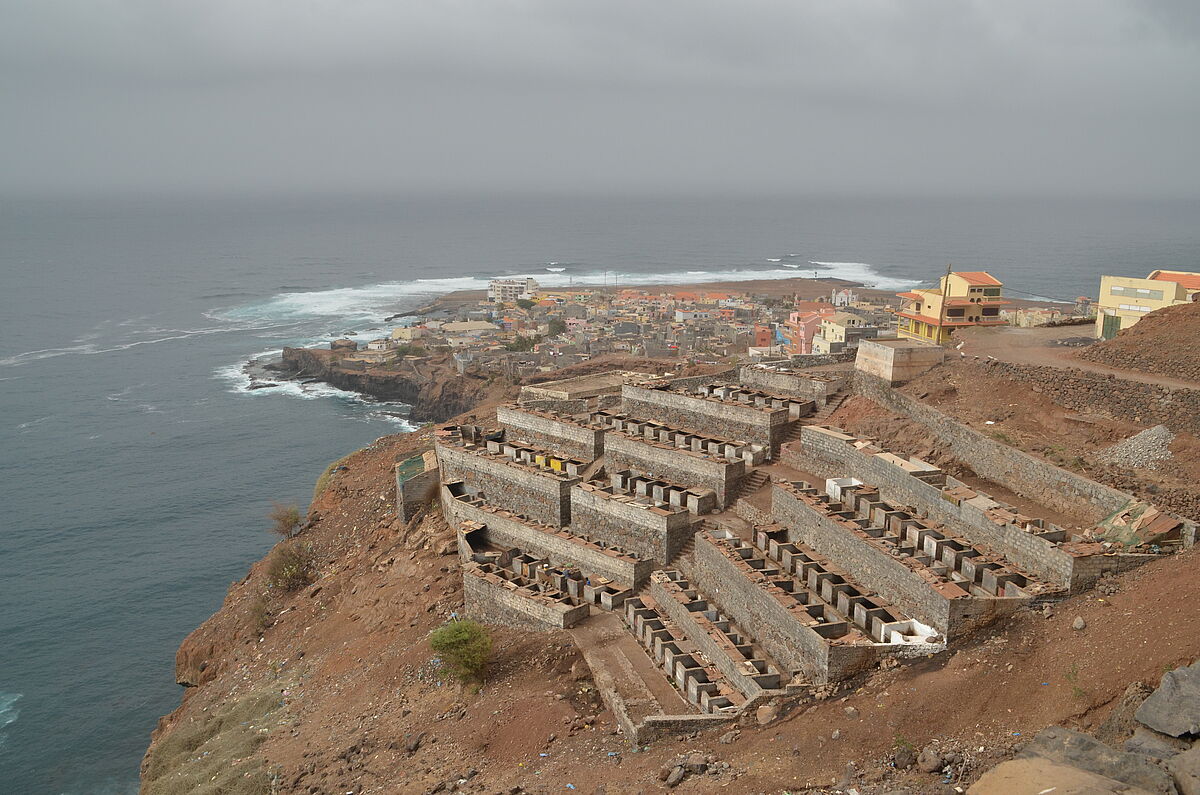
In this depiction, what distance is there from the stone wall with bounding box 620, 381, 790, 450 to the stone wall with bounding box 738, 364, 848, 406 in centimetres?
178

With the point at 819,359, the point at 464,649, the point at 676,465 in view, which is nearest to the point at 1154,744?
the point at 464,649

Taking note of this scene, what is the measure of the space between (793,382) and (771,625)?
483 inches

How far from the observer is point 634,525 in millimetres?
22359

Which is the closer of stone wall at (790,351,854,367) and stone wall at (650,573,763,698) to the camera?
stone wall at (650,573,763,698)

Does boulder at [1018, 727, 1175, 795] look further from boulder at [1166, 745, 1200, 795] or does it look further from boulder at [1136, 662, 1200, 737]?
boulder at [1136, 662, 1200, 737]

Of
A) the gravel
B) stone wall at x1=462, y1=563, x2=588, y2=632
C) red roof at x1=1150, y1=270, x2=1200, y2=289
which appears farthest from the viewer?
red roof at x1=1150, y1=270, x2=1200, y2=289

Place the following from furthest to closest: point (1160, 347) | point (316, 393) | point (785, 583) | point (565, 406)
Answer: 1. point (316, 393)
2. point (565, 406)
3. point (1160, 347)
4. point (785, 583)

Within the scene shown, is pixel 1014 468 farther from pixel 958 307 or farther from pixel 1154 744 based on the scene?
pixel 958 307

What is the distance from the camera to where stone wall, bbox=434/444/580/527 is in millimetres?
24547

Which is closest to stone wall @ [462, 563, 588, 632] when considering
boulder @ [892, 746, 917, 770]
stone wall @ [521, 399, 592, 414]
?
boulder @ [892, 746, 917, 770]

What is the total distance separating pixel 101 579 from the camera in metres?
34.8

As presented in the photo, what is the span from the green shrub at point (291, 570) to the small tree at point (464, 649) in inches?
429

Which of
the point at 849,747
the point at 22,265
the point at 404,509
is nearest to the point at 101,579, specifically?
the point at 404,509

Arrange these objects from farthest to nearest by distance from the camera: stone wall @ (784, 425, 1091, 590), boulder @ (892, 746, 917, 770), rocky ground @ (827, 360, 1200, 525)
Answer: rocky ground @ (827, 360, 1200, 525)
stone wall @ (784, 425, 1091, 590)
boulder @ (892, 746, 917, 770)
